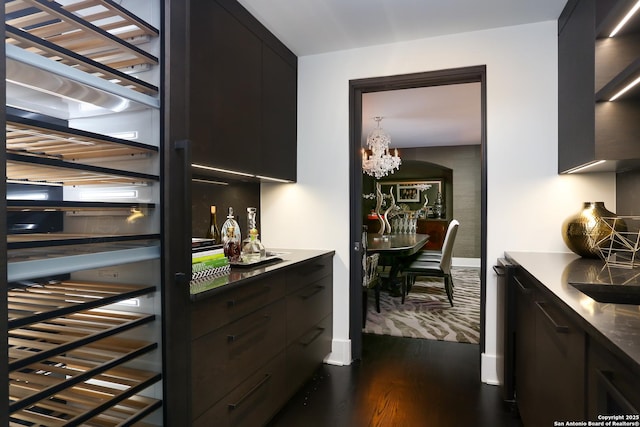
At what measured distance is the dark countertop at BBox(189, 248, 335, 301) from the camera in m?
1.47

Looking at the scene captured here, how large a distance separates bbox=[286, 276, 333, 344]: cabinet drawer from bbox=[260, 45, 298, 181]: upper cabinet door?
84cm

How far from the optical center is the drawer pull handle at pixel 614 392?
74cm

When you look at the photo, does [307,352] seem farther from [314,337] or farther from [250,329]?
[250,329]

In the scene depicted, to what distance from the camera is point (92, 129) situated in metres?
1.20

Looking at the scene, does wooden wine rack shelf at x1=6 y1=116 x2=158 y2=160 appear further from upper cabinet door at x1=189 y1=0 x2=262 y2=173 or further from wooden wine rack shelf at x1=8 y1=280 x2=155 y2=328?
upper cabinet door at x1=189 y1=0 x2=262 y2=173

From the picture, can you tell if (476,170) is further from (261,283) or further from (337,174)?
(261,283)

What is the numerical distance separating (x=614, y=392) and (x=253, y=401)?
4.91ft

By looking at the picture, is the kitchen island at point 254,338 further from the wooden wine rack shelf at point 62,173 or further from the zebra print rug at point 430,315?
the zebra print rug at point 430,315

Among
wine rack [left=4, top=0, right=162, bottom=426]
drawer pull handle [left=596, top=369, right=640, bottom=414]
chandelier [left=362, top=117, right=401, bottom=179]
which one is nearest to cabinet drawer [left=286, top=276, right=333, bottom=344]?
wine rack [left=4, top=0, right=162, bottom=426]

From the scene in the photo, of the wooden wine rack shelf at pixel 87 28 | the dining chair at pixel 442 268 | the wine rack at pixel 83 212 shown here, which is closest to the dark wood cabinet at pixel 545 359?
the wine rack at pixel 83 212

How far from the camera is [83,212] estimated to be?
1161 mm

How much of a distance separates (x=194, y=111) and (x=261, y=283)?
0.91 metres

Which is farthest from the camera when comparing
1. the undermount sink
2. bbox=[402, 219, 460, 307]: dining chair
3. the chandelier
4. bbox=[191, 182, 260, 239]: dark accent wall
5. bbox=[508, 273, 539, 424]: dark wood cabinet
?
the chandelier

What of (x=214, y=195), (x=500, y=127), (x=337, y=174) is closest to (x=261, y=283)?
(x=214, y=195)
